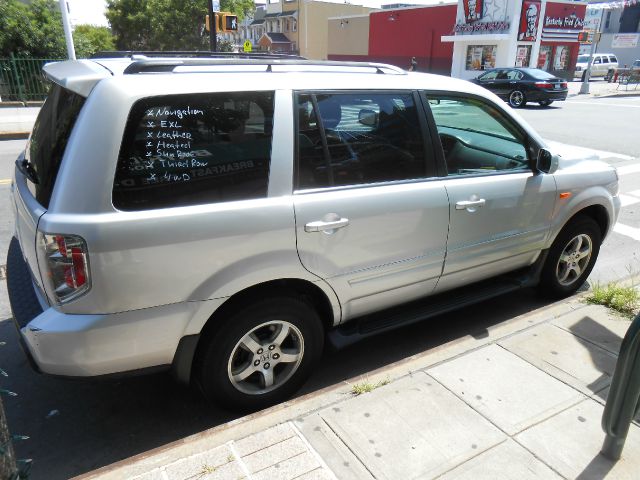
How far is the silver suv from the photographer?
2350 millimetres

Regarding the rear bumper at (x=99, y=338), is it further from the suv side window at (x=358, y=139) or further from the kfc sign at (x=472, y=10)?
the kfc sign at (x=472, y=10)

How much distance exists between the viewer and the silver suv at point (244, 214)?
2.35 metres

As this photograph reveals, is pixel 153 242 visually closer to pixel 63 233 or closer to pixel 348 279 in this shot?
pixel 63 233

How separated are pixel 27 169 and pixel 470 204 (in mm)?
2639

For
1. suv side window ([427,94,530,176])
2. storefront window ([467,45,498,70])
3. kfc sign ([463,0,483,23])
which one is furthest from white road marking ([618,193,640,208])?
kfc sign ([463,0,483,23])

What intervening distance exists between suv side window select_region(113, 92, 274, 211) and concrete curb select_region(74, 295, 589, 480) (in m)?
1.15

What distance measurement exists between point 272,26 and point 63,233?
3007 inches

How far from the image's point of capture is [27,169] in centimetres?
293

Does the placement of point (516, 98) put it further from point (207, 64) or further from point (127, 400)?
point (127, 400)

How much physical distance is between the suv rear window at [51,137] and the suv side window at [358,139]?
1.13 metres

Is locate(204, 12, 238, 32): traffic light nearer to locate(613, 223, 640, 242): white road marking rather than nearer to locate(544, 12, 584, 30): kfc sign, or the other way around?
locate(613, 223, 640, 242): white road marking

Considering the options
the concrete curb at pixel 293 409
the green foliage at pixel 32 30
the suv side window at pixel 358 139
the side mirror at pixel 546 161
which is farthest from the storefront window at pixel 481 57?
the suv side window at pixel 358 139

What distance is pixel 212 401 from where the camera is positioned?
2.87 meters

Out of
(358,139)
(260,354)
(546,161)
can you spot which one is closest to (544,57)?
(546,161)
